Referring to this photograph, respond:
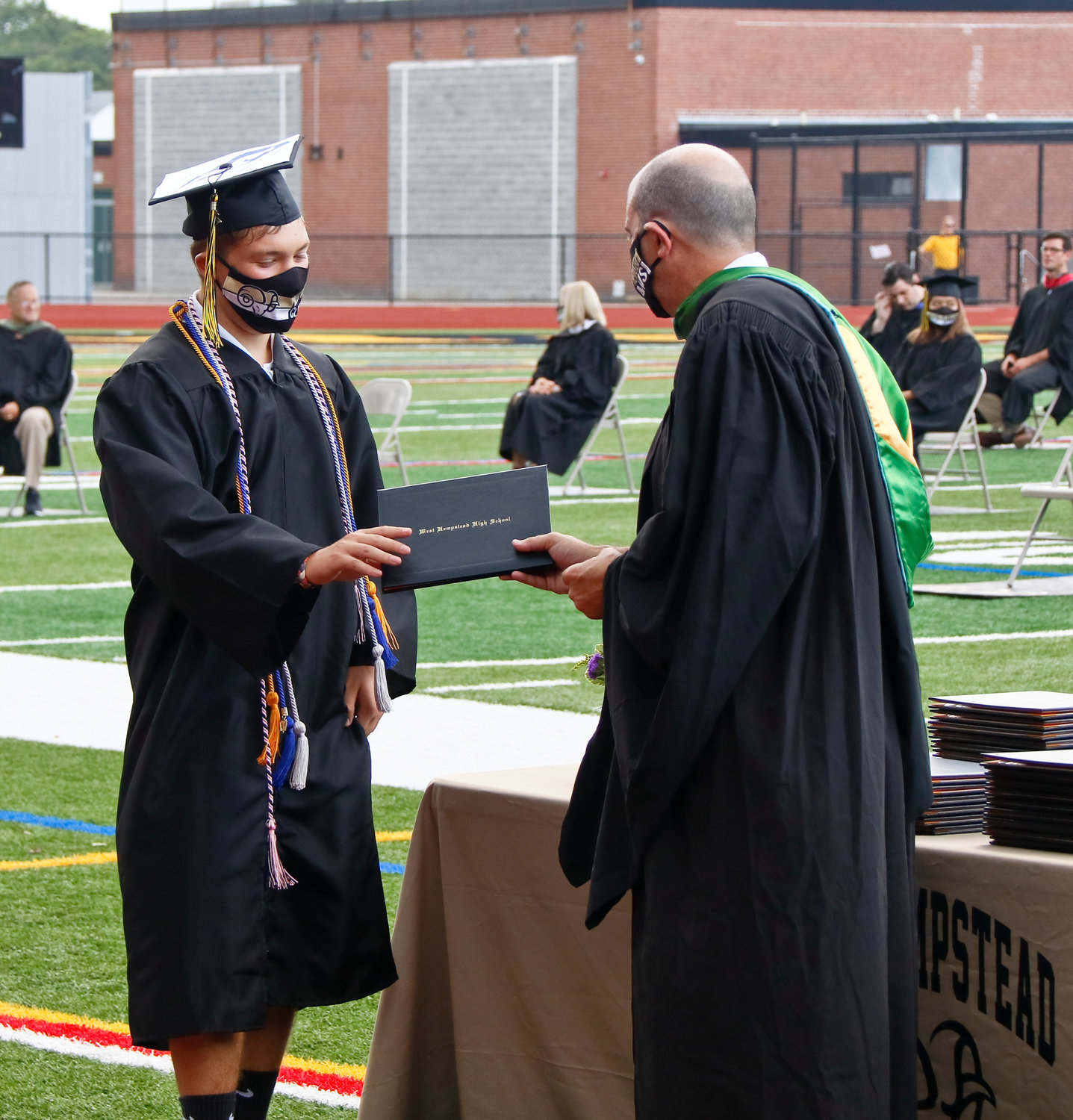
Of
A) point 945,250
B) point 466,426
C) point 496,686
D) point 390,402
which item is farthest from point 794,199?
point 496,686

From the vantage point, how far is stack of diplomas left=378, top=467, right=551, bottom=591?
329 centimetres

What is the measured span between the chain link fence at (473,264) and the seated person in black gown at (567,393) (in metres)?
26.6

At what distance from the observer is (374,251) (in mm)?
50875

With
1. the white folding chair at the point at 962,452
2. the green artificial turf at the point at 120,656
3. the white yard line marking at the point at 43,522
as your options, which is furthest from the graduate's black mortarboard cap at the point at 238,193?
the white yard line marking at the point at 43,522

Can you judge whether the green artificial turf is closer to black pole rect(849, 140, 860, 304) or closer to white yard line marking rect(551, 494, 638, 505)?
white yard line marking rect(551, 494, 638, 505)

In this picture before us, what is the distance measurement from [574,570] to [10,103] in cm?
4433

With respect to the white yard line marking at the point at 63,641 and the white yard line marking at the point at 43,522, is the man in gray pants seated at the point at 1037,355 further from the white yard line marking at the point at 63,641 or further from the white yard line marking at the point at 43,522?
the white yard line marking at the point at 63,641

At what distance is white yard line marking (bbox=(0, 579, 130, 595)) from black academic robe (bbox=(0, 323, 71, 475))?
3630 millimetres

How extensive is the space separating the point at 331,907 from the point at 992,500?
1204 centimetres

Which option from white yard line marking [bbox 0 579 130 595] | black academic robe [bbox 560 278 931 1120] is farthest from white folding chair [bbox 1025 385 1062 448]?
black academic robe [bbox 560 278 931 1120]

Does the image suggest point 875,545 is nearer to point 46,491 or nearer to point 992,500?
point 992,500

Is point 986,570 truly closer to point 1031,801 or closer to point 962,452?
point 962,452

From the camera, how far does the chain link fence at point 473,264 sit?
43.2 meters

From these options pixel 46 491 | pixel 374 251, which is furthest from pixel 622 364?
pixel 374 251
